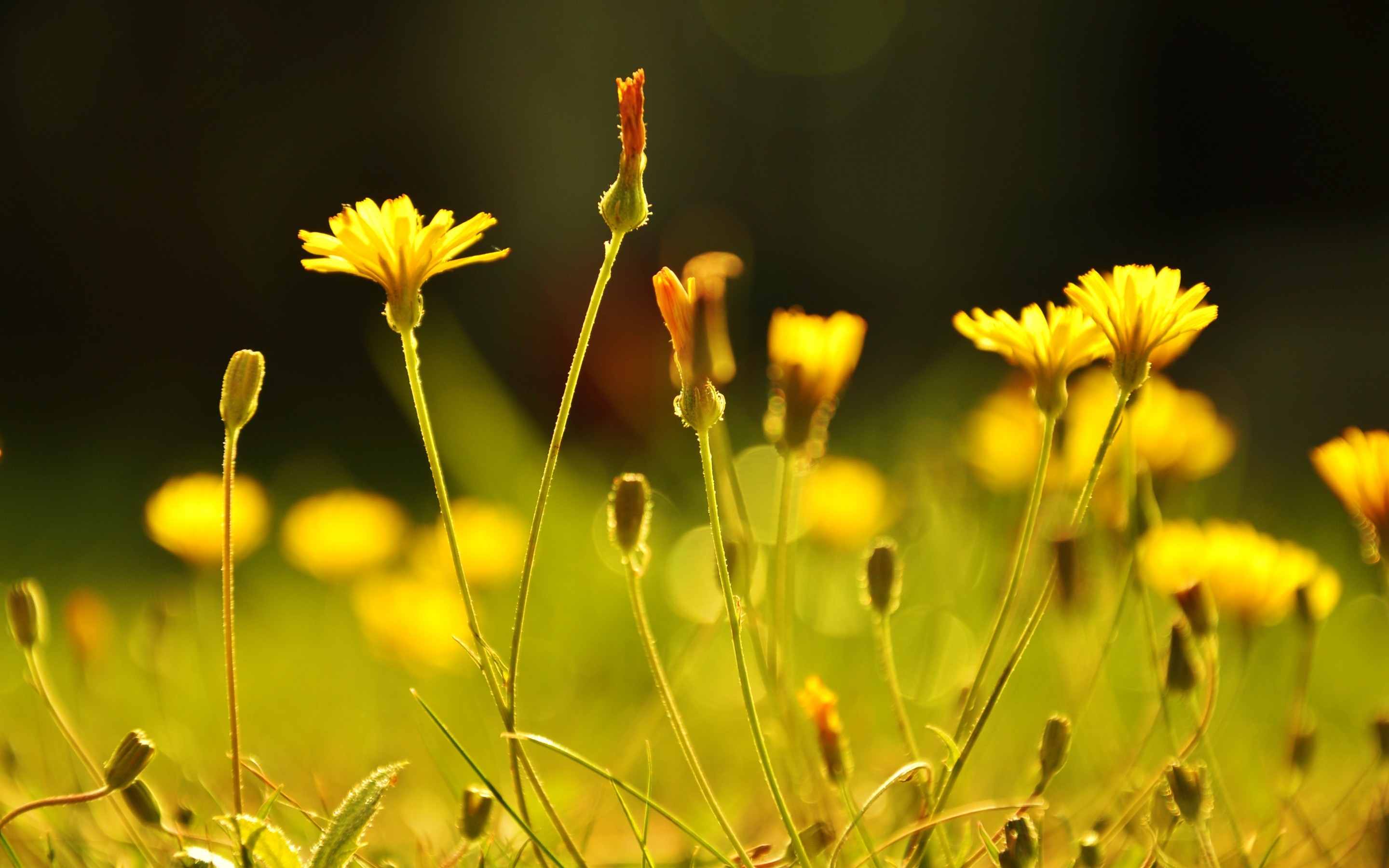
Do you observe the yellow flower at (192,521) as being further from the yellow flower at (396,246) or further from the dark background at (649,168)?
the dark background at (649,168)

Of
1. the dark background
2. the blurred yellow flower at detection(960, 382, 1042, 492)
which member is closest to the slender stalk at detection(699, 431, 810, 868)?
the blurred yellow flower at detection(960, 382, 1042, 492)

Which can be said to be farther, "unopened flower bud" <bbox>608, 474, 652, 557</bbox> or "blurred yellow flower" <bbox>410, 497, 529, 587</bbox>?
"blurred yellow flower" <bbox>410, 497, 529, 587</bbox>

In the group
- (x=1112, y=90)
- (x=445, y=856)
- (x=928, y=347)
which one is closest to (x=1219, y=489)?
(x=445, y=856)

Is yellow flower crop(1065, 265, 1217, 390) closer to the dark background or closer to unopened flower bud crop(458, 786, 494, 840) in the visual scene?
unopened flower bud crop(458, 786, 494, 840)

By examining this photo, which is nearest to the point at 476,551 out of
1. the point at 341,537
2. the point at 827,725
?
the point at 341,537

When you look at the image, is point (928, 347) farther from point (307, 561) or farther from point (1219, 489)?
point (307, 561)

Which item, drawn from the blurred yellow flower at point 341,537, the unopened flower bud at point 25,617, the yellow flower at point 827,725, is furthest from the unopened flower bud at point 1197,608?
the blurred yellow flower at point 341,537
